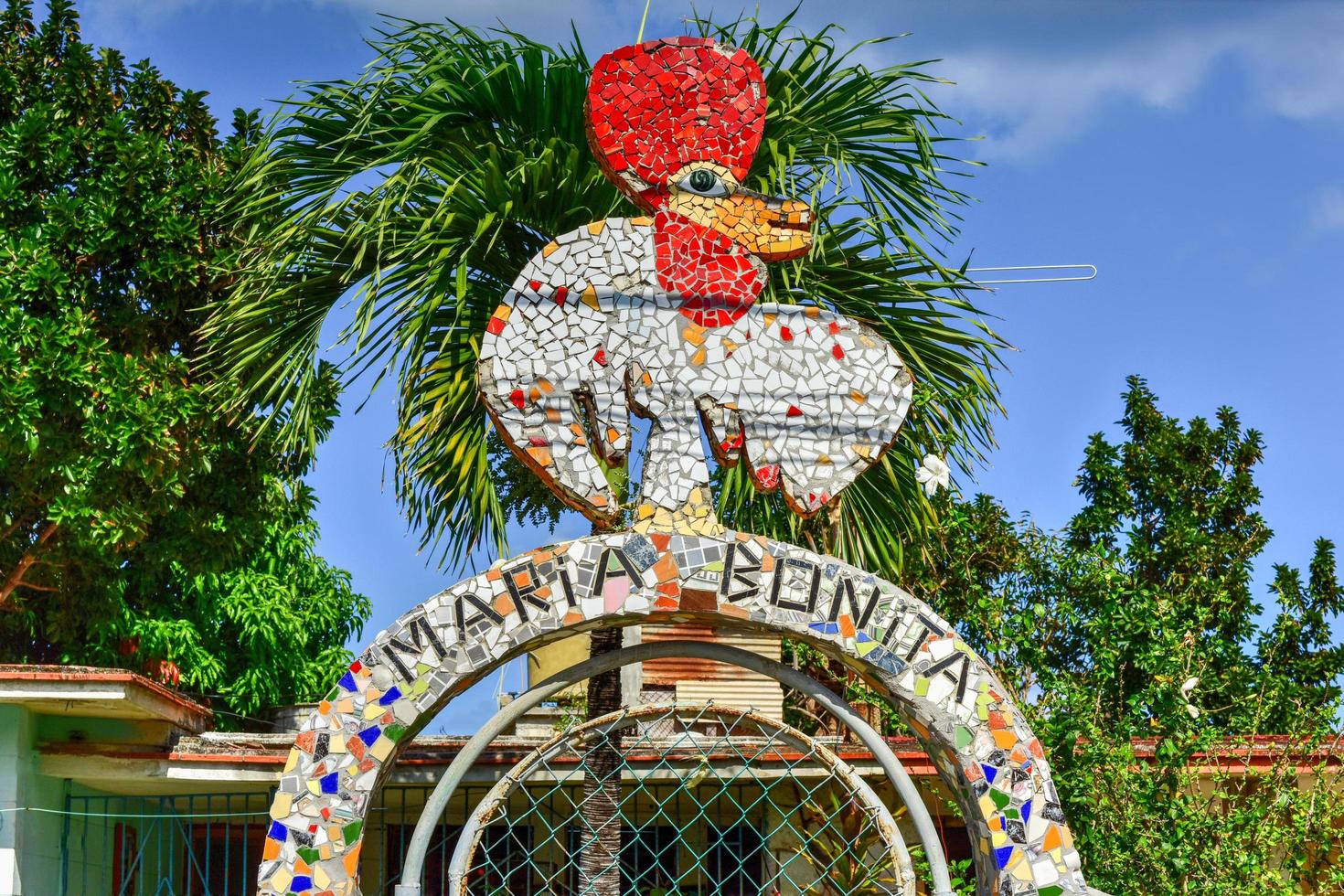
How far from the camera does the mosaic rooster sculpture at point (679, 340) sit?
6.30 m

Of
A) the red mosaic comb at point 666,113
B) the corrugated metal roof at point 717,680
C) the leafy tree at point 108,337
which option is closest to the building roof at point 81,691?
the leafy tree at point 108,337

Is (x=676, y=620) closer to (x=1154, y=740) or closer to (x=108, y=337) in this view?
(x=1154, y=740)

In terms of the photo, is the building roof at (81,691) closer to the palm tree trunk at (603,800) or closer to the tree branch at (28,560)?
the palm tree trunk at (603,800)

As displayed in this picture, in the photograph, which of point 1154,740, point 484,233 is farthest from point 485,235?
point 1154,740

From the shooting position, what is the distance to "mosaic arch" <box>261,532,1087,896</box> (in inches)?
230

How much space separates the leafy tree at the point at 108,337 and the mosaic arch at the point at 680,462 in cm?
381

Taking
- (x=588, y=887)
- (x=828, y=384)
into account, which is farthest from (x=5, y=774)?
(x=828, y=384)

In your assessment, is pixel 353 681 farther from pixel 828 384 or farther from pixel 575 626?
pixel 828 384

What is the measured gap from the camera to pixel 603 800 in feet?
28.3

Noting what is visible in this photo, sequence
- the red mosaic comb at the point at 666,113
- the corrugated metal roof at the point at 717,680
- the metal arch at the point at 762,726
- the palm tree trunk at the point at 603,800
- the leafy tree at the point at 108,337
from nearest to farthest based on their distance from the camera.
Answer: the metal arch at the point at 762,726
the red mosaic comb at the point at 666,113
the palm tree trunk at the point at 603,800
the leafy tree at the point at 108,337
the corrugated metal roof at the point at 717,680

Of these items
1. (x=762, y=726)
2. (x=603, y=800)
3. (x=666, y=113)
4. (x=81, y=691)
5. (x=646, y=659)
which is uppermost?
(x=666, y=113)

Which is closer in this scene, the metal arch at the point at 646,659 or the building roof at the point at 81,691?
the metal arch at the point at 646,659

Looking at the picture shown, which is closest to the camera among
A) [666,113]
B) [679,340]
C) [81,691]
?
[679,340]

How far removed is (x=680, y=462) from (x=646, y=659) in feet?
2.59
